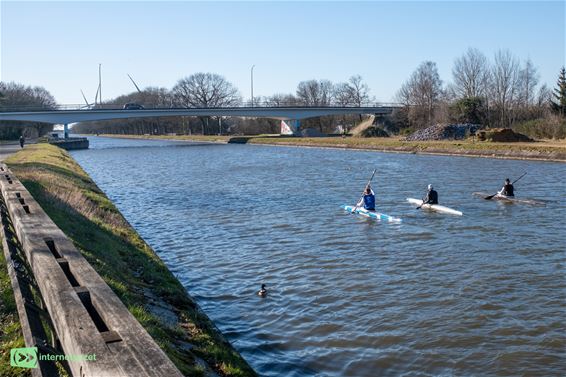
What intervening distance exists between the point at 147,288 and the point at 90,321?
24.5ft

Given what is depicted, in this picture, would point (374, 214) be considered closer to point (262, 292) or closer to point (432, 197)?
point (432, 197)

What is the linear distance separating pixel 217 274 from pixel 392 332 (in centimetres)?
574

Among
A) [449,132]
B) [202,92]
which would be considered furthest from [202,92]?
[449,132]

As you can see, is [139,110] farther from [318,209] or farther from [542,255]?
[542,255]

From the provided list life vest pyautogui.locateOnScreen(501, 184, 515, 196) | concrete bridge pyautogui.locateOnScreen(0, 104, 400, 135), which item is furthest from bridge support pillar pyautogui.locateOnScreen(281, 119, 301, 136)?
life vest pyautogui.locateOnScreen(501, 184, 515, 196)

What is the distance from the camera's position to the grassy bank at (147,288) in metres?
8.44

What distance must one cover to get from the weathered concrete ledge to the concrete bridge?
272ft

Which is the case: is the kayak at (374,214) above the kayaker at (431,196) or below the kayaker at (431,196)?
below

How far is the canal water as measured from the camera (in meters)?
9.87

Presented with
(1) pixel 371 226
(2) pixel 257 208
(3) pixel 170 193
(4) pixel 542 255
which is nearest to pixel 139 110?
(3) pixel 170 193

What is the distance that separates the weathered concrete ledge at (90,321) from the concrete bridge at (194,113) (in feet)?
272

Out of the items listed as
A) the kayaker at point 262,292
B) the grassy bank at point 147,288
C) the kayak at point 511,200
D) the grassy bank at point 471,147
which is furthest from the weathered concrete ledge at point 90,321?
the grassy bank at point 471,147
